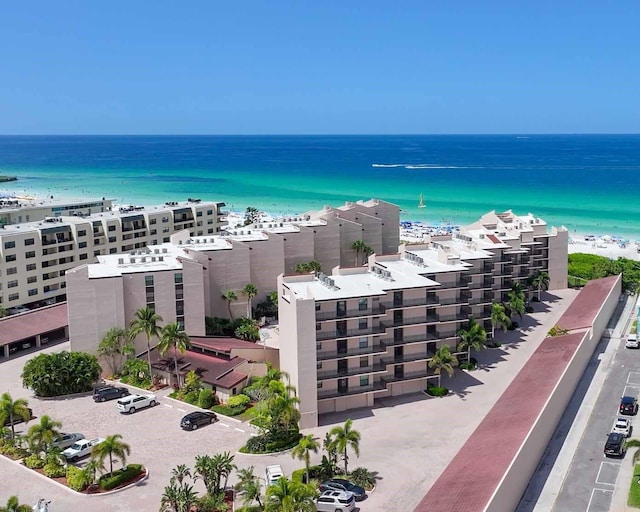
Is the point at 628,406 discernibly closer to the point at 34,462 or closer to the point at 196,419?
the point at 196,419

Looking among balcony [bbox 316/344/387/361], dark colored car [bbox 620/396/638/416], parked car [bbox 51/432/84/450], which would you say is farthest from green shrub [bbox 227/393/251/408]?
dark colored car [bbox 620/396/638/416]

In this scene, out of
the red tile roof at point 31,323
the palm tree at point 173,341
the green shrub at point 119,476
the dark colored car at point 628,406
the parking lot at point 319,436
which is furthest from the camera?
the red tile roof at point 31,323

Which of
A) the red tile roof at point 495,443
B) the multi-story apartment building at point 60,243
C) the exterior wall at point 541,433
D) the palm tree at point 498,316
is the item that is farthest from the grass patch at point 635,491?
the multi-story apartment building at point 60,243

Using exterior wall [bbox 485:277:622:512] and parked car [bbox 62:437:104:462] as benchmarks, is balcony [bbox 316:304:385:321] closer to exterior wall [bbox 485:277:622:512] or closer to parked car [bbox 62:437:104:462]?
exterior wall [bbox 485:277:622:512]

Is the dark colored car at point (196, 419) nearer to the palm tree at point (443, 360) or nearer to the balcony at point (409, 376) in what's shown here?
the balcony at point (409, 376)

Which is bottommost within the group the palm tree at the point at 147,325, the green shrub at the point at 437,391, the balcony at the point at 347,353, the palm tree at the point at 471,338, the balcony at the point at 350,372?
the green shrub at the point at 437,391

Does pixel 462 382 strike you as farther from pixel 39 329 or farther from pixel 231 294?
pixel 39 329

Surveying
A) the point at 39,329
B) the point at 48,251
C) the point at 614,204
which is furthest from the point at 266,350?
the point at 614,204
